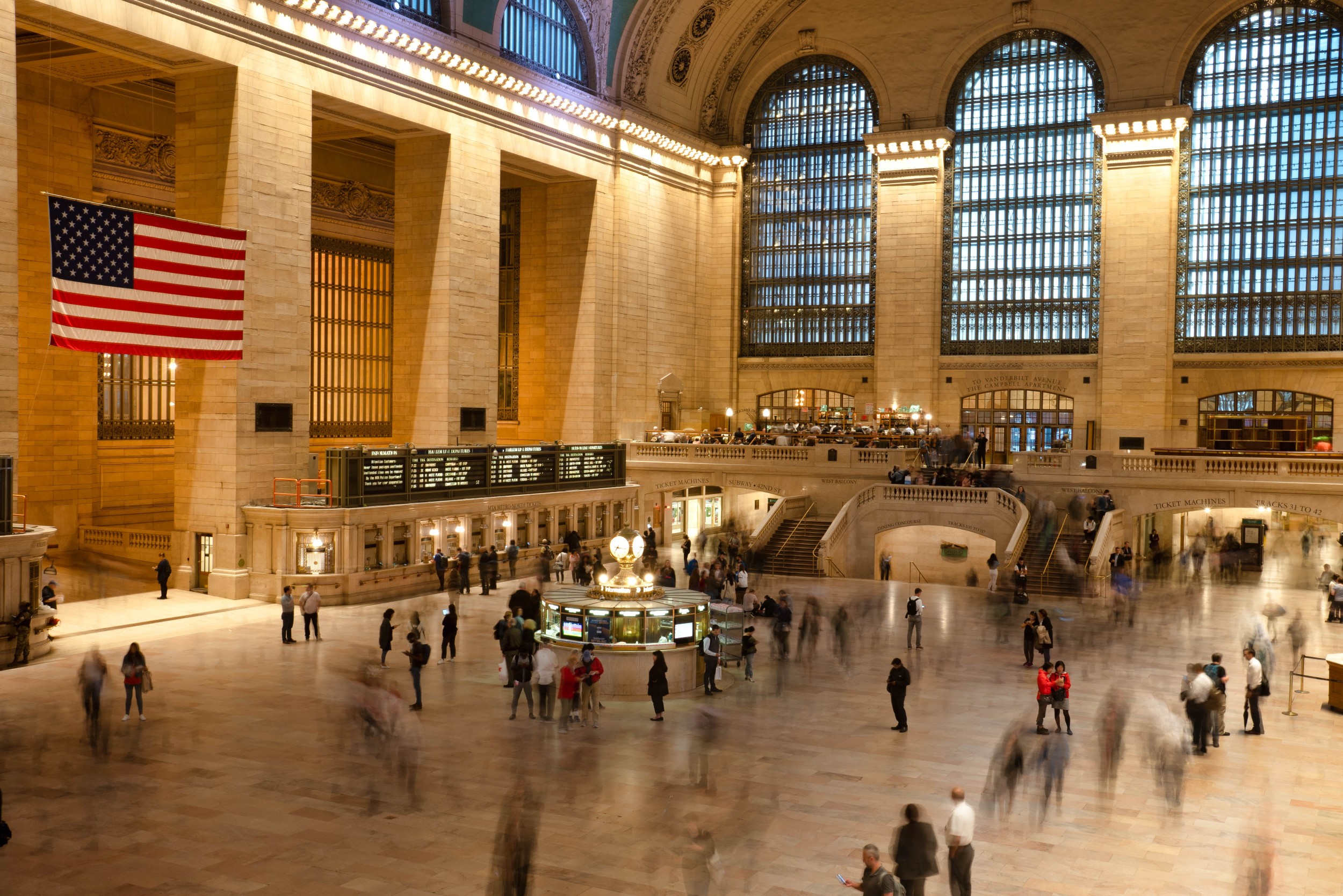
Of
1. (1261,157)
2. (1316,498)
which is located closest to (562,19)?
(1261,157)

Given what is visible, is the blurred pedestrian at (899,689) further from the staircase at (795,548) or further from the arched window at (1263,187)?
the arched window at (1263,187)

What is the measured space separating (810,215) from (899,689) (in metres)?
33.0

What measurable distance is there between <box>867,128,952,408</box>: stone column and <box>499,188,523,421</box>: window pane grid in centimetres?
1361

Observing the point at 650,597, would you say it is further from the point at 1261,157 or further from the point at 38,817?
the point at 1261,157

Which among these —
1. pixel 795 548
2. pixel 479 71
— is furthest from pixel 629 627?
pixel 479 71

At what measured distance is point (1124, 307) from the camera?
4100cm

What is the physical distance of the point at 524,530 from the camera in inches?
1262

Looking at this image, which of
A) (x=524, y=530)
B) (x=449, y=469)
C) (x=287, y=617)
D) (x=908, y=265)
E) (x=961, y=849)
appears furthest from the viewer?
(x=908, y=265)

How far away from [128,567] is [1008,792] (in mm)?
22493

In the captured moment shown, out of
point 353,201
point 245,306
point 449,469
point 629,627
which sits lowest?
point 629,627

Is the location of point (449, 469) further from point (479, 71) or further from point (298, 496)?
point (479, 71)

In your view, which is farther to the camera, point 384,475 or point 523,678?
point 384,475

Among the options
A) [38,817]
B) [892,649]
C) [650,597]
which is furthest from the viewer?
[892,649]

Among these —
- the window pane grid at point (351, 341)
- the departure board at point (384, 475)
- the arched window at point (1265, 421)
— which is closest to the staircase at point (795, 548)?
the departure board at point (384, 475)
